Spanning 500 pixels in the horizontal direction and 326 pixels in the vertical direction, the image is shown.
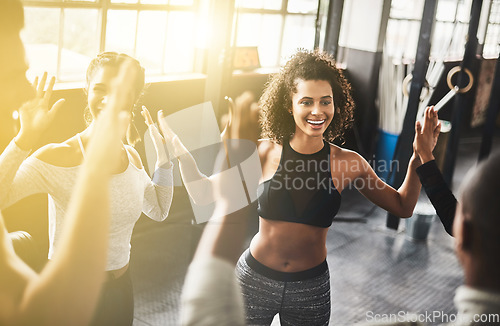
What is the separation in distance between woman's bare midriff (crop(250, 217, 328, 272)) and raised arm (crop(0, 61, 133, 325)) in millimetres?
1284

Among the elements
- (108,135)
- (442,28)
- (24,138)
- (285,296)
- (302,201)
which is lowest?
(285,296)

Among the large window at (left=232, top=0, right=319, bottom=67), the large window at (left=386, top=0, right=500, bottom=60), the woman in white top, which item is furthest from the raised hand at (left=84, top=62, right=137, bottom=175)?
the large window at (left=386, top=0, right=500, bottom=60)

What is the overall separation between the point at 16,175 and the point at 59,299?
86 centimetres

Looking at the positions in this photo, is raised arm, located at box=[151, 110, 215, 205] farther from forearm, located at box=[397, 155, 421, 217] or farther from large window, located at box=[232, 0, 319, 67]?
large window, located at box=[232, 0, 319, 67]

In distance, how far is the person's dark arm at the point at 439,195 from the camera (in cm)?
169

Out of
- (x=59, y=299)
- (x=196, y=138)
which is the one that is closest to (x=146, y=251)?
(x=196, y=138)

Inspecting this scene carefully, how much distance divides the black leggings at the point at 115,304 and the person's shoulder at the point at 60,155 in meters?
0.38

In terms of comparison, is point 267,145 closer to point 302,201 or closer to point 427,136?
point 302,201

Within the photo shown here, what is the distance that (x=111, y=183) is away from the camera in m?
1.61

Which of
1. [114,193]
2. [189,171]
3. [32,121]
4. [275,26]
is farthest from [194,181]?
[275,26]

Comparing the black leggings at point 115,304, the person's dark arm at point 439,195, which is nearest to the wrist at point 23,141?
the black leggings at point 115,304

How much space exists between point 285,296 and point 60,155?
92 centimetres

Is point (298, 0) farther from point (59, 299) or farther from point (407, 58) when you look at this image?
point (59, 299)

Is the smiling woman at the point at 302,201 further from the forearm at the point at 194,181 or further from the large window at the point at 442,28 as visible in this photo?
the large window at the point at 442,28
